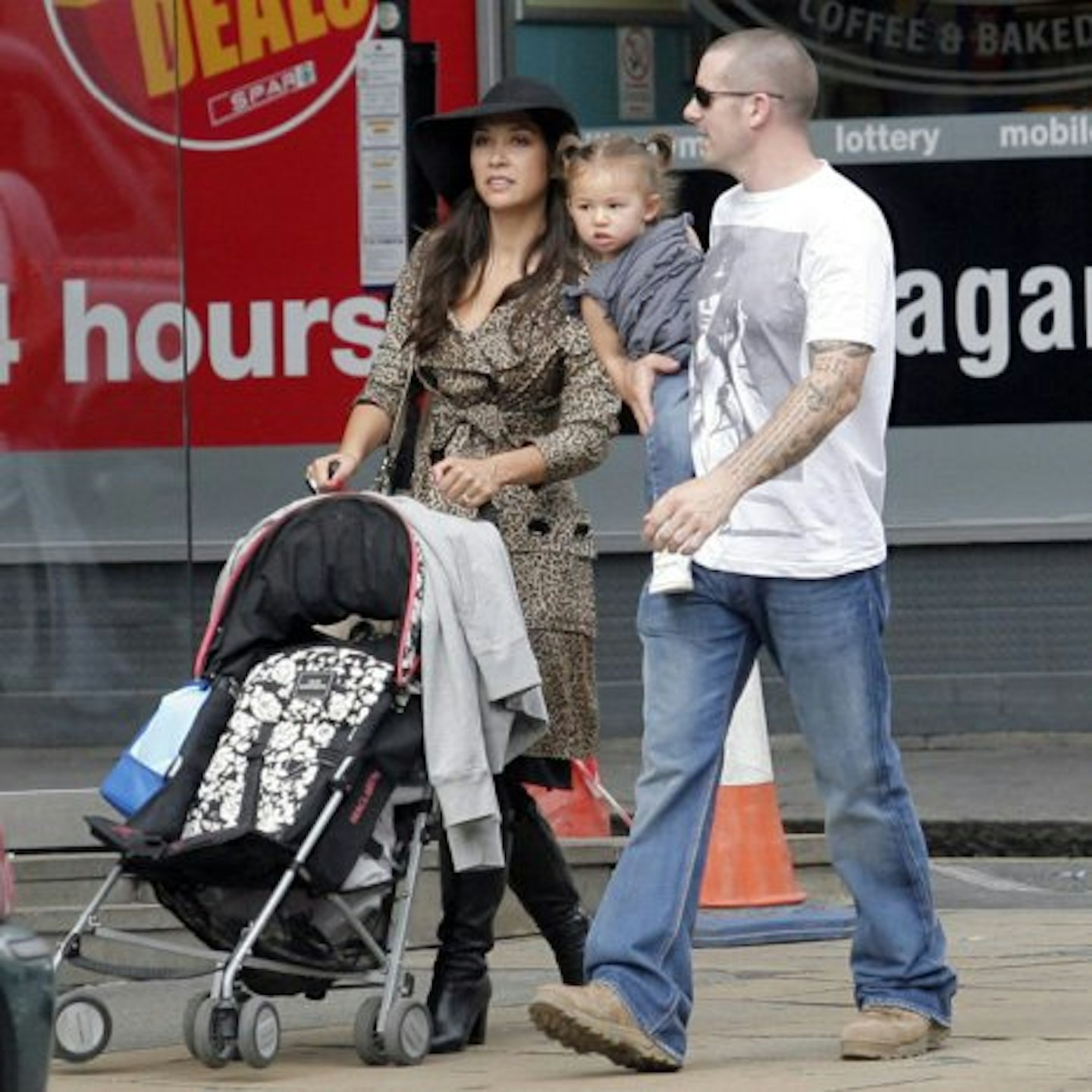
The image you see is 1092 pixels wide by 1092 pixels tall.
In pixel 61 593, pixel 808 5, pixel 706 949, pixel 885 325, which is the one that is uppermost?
pixel 808 5

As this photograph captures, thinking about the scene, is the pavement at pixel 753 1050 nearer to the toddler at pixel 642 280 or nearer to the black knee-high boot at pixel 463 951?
the black knee-high boot at pixel 463 951

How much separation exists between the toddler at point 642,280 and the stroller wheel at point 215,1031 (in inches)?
42.3

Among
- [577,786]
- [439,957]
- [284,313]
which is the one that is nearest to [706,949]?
[577,786]


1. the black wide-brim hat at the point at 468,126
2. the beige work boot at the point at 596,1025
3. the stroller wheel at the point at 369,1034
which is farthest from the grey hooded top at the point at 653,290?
the stroller wheel at the point at 369,1034

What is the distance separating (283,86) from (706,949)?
519cm

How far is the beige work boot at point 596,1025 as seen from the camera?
6.21 m

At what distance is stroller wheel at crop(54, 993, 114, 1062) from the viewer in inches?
258

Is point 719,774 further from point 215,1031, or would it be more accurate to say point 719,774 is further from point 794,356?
point 215,1031

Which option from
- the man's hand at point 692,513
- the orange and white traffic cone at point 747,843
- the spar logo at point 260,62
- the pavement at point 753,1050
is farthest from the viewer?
the spar logo at point 260,62

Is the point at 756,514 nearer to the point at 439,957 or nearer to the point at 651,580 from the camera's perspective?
the point at 651,580

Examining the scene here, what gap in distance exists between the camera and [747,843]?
884cm

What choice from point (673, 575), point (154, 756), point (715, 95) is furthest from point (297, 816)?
point (715, 95)

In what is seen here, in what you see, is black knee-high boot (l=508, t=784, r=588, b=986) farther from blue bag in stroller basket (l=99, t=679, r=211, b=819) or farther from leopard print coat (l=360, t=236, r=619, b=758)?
blue bag in stroller basket (l=99, t=679, r=211, b=819)

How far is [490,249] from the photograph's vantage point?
23.8 feet
